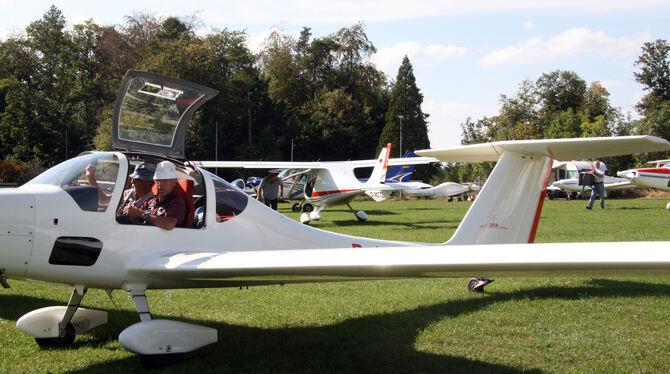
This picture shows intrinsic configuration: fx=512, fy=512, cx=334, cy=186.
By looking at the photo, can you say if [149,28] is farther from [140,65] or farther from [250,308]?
[250,308]

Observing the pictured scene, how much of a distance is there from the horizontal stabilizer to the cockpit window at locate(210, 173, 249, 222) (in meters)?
2.02

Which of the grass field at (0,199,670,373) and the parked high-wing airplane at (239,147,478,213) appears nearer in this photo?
the grass field at (0,199,670,373)

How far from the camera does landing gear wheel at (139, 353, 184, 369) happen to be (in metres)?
4.23

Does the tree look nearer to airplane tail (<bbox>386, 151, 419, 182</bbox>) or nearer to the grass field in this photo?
airplane tail (<bbox>386, 151, 419, 182</bbox>)

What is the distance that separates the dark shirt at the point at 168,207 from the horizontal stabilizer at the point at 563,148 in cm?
258

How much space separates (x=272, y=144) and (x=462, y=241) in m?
52.1

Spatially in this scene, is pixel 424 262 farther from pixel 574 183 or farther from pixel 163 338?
pixel 574 183

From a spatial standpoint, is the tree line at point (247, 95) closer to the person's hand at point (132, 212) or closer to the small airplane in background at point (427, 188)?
the small airplane in background at point (427, 188)

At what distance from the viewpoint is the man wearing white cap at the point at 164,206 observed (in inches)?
188

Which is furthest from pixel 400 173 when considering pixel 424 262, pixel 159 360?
pixel 424 262

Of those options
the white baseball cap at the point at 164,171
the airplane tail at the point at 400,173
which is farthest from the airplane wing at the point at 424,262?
the airplane tail at the point at 400,173

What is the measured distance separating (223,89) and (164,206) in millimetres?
52495

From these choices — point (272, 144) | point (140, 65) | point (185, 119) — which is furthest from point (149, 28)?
point (185, 119)

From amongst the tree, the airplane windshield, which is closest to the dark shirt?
the airplane windshield
